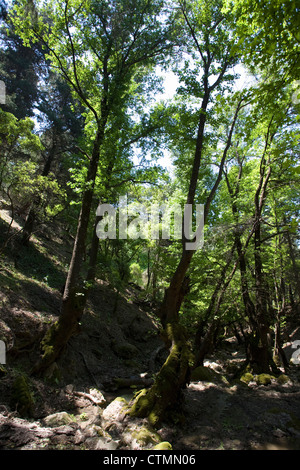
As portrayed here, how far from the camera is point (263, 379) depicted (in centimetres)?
883

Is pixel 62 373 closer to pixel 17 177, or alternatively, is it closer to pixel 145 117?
pixel 17 177

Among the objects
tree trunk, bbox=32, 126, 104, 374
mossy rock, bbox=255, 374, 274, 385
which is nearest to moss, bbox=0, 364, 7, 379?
tree trunk, bbox=32, 126, 104, 374

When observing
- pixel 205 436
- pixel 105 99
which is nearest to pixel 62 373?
pixel 205 436

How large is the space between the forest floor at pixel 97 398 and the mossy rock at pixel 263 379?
0.44 feet

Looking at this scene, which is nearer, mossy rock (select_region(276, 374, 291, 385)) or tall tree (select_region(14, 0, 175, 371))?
tall tree (select_region(14, 0, 175, 371))

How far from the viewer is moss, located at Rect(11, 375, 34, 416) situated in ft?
16.4

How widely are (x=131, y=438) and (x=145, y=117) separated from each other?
29.7 feet

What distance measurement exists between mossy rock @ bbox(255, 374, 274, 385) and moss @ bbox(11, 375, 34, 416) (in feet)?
24.4

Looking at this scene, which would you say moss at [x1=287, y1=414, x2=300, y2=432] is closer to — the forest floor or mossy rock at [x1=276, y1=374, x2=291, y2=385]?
the forest floor

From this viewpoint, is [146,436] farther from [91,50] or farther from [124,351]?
[91,50]

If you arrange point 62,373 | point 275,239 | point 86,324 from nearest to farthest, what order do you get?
point 62,373
point 86,324
point 275,239

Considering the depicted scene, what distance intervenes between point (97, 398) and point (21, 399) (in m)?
2.30

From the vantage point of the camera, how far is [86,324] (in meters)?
11.5

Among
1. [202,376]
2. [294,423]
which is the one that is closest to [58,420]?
[294,423]
